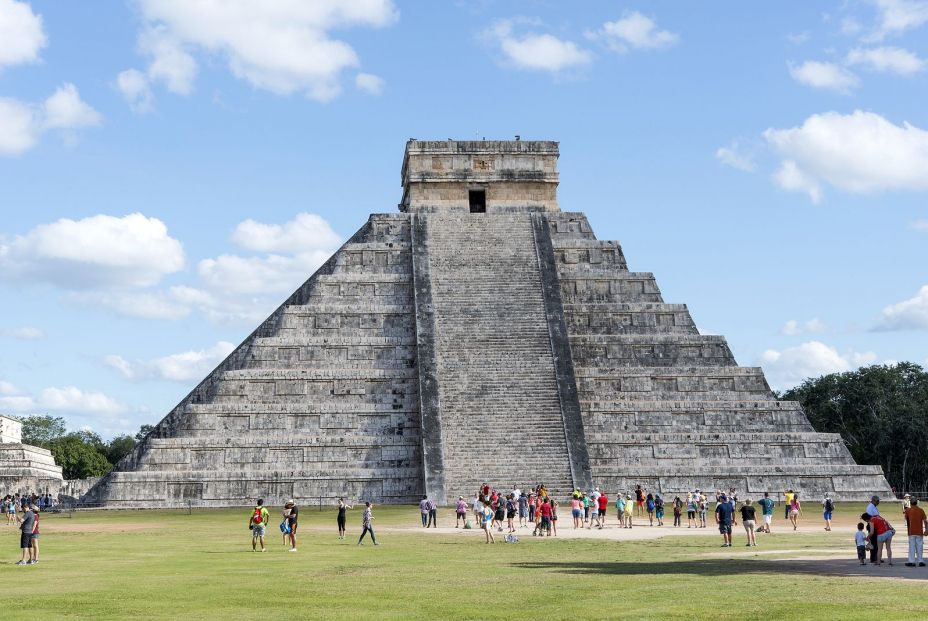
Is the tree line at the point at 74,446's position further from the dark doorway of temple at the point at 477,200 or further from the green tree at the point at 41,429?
the dark doorway of temple at the point at 477,200

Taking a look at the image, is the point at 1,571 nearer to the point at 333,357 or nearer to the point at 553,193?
the point at 333,357

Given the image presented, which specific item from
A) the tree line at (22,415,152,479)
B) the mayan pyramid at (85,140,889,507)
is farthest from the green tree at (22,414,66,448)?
the mayan pyramid at (85,140,889,507)

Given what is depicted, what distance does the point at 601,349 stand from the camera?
42.4m

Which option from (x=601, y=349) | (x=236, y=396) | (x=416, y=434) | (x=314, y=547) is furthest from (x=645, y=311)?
(x=314, y=547)

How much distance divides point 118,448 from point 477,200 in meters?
70.3

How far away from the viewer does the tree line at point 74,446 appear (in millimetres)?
88188

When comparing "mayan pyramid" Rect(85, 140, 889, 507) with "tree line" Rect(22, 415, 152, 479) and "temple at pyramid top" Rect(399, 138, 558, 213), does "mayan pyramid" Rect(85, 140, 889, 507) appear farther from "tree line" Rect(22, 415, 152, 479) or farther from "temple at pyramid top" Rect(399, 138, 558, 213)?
"tree line" Rect(22, 415, 152, 479)

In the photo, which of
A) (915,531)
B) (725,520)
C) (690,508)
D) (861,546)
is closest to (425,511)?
(690,508)

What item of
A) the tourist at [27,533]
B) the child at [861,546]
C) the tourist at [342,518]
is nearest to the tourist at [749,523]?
the child at [861,546]

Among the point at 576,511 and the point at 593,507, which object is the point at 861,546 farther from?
the point at 593,507

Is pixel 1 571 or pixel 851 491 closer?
pixel 1 571

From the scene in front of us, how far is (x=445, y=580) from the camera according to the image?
17.5m

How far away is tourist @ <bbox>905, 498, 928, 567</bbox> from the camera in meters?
18.3

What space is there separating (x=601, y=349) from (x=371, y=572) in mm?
24557
